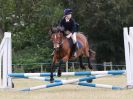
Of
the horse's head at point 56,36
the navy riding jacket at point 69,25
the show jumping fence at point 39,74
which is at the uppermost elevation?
the navy riding jacket at point 69,25

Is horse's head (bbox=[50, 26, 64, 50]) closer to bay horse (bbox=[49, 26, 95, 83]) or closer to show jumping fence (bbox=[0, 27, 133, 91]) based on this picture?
bay horse (bbox=[49, 26, 95, 83])

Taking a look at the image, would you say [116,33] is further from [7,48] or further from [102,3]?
[7,48]

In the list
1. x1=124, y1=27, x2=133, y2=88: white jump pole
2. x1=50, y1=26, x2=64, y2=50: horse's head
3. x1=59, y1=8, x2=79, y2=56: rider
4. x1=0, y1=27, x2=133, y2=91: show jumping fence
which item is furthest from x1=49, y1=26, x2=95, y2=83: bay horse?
x1=124, y1=27, x2=133, y2=88: white jump pole

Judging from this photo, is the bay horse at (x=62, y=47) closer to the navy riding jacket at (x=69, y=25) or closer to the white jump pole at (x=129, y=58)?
the navy riding jacket at (x=69, y=25)

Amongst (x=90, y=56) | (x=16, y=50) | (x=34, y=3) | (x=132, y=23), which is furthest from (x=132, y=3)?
(x=90, y=56)

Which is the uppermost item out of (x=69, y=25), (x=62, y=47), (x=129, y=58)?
(x=69, y=25)

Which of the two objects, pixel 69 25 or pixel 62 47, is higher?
pixel 69 25

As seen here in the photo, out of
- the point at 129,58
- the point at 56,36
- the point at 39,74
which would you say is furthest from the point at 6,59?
the point at 129,58

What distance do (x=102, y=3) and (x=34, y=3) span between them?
255 inches

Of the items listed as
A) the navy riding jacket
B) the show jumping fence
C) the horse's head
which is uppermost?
the navy riding jacket

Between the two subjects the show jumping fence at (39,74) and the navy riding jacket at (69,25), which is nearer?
the show jumping fence at (39,74)

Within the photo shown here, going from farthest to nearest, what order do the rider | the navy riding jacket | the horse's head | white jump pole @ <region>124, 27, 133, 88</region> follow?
the navy riding jacket < the rider < white jump pole @ <region>124, 27, 133, 88</region> < the horse's head

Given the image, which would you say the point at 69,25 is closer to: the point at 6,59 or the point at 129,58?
the point at 129,58

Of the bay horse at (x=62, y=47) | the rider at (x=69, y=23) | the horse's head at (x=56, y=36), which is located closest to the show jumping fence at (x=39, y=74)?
the bay horse at (x=62, y=47)
